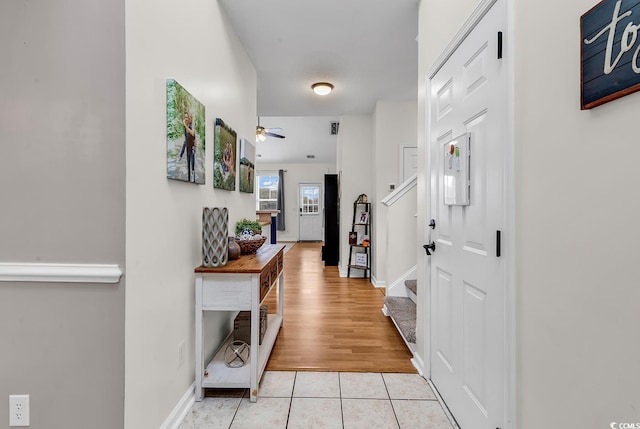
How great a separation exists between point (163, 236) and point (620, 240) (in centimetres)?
171

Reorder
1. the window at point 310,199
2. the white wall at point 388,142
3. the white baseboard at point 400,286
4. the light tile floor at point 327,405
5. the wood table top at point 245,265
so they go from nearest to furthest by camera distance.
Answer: the light tile floor at point 327,405, the wood table top at point 245,265, the white baseboard at point 400,286, the white wall at point 388,142, the window at point 310,199

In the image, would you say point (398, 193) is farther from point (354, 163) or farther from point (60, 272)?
point (60, 272)

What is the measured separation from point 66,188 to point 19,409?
37.7 inches

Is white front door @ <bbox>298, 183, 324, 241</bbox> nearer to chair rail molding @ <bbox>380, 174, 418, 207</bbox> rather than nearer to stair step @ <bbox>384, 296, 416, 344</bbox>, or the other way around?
chair rail molding @ <bbox>380, 174, 418, 207</bbox>

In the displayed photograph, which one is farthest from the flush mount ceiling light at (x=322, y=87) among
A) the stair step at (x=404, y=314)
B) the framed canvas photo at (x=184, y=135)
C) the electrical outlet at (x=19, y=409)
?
the electrical outlet at (x=19, y=409)

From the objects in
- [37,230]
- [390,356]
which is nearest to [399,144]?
[390,356]

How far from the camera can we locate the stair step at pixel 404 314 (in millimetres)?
2426

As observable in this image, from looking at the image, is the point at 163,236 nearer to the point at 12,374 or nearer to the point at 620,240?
the point at 12,374

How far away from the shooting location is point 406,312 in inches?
112

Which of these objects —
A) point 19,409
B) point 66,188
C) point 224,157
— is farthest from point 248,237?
point 19,409

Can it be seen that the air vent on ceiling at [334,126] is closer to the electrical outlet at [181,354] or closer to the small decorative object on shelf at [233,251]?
the small decorative object on shelf at [233,251]

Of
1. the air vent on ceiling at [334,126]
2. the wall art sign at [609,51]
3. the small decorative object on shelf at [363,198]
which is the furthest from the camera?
the air vent on ceiling at [334,126]

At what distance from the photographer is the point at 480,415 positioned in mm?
1388

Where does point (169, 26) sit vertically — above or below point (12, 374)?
above
